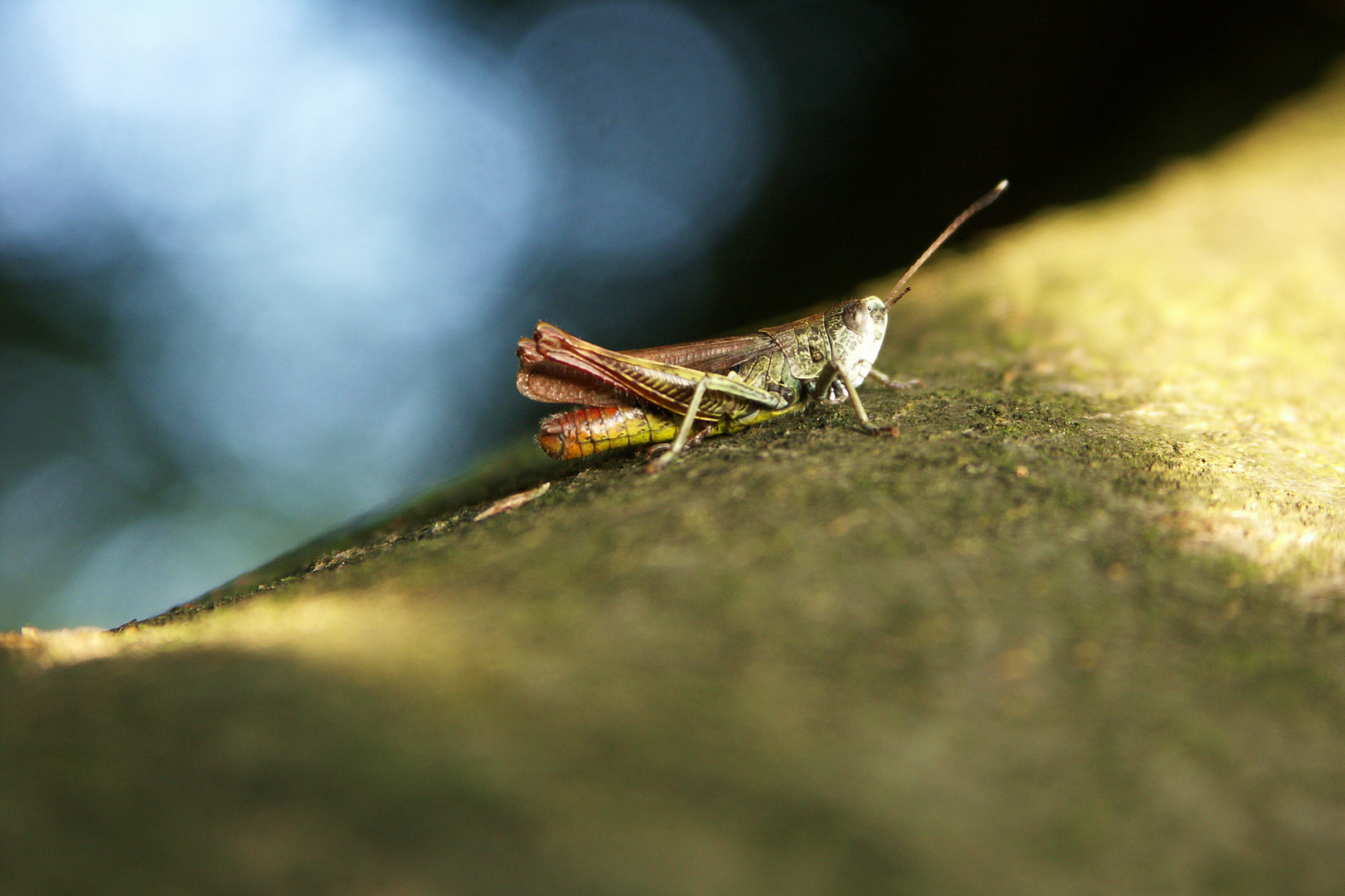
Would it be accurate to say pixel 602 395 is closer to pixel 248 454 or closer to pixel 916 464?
pixel 916 464

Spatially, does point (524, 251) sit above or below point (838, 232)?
above

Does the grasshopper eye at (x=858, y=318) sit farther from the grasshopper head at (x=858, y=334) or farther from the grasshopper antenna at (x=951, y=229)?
the grasshopper antenna at (x=951, y=229)

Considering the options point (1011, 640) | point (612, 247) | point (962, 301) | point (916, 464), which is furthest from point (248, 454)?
point (1011, 640)

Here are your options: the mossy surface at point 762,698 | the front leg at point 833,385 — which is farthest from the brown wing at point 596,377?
the mossy surface at point 762,698

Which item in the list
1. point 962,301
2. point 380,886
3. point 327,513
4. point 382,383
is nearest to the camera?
point 380,886

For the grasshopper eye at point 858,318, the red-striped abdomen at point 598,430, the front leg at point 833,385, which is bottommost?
the front leg at point 833,385
